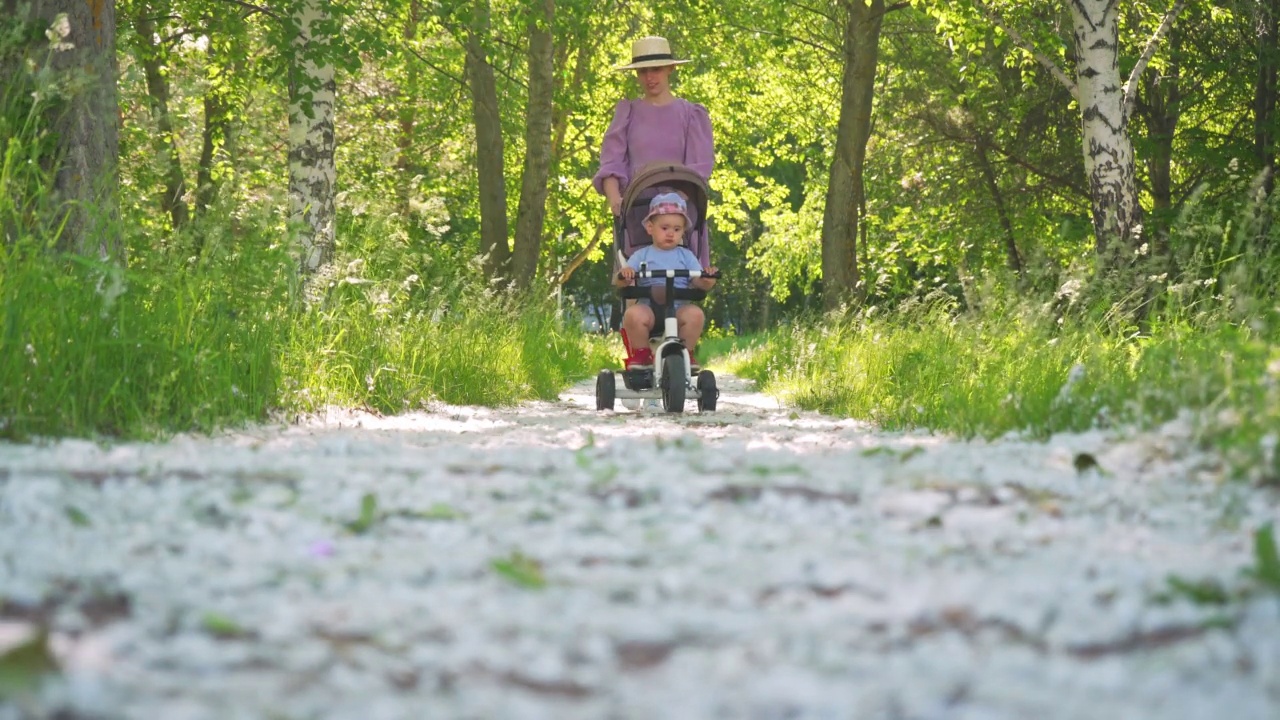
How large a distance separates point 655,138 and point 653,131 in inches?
2.2

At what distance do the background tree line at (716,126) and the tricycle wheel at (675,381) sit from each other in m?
1.84

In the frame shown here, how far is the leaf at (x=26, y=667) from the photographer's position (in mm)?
1683

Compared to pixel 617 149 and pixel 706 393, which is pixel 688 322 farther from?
pixel 617 149

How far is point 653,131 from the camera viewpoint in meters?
9.15

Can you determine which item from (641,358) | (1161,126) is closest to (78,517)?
(641,358)

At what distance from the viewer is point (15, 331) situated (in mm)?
4461

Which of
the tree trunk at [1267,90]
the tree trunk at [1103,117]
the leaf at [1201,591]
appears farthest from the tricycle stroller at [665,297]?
the tree trunk at [1267,90]

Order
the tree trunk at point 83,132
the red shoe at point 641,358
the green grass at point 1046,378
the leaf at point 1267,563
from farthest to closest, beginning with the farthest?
the red shoe at point 641,358 → the tree trunk at point 83,132 → the green grass at point 1046,378 → the leaf at point 1267,563

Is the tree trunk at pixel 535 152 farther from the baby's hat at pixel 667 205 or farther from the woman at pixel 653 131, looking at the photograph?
the baby's hat at pixel 667 205

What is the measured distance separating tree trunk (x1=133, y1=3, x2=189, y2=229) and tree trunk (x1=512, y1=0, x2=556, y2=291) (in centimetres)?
424

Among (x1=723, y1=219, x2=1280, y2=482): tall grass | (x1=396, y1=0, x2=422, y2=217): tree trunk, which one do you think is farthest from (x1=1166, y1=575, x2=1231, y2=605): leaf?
(x1=396, y1=0, x2=422, y2=217): tree trunk

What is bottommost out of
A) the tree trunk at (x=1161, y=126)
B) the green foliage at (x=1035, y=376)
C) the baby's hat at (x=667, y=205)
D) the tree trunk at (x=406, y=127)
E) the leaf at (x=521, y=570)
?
the leaf at (x=521, y=570)

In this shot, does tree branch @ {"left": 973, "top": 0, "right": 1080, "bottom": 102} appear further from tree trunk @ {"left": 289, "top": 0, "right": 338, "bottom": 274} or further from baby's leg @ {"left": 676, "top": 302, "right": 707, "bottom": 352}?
tree trunk @ {"left": 289, "top": 0, "right": 338, "bottom": 274}

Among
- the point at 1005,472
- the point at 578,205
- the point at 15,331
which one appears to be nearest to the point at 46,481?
the point at 15,331
